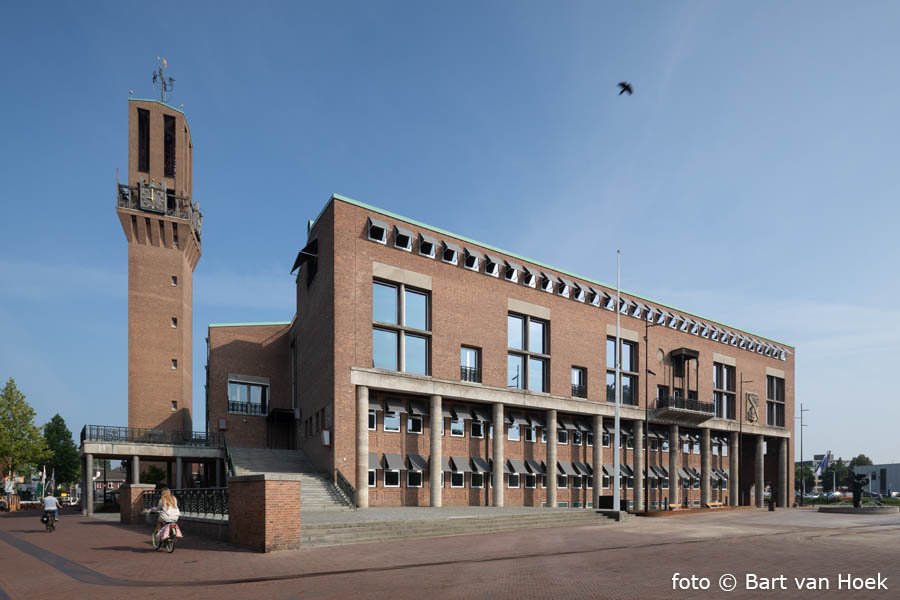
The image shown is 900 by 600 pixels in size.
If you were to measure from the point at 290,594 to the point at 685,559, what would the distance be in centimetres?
1040

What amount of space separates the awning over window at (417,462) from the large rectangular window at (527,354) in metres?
8.01

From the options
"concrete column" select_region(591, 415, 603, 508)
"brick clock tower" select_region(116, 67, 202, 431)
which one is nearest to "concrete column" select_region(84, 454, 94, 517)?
"brick clock tower" select_region(116, 67, 202, 431)

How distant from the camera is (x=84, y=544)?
21953 mm

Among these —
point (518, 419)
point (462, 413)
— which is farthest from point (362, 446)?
point (518, 419)

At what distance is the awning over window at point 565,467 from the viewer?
47.1 meters

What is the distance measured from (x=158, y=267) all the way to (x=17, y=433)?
18825 mm

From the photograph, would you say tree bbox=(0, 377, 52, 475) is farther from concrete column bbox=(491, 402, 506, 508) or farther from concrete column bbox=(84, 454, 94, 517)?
concrete column bbox=(491, 402, 506, 508)

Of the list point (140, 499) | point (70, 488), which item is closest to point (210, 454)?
point (140, 499)

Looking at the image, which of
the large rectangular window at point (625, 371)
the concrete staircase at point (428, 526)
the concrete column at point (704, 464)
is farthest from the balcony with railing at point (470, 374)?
the concrete column at point (704, 464)

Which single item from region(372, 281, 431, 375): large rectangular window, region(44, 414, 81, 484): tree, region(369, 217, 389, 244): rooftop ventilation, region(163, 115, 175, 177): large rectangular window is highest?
region(163, 115, 175, 177): large rectangular window

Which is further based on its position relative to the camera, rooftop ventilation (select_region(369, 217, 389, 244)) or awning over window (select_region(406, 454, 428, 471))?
awning over window (select_region(406, 454, 428, 471))

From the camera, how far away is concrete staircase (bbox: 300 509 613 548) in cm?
2112

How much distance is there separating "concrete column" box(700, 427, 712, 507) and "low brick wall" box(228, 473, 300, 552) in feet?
160

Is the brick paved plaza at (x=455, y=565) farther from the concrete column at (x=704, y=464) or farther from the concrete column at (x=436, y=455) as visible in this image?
the concrete column at (x=704, y=464)
